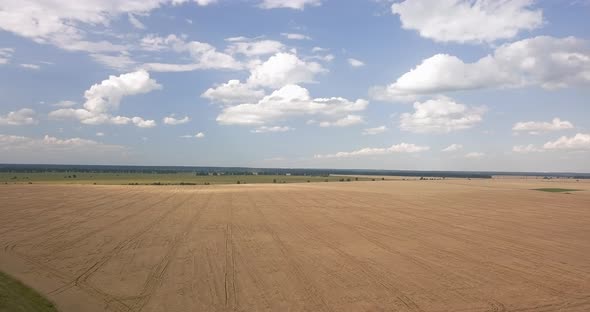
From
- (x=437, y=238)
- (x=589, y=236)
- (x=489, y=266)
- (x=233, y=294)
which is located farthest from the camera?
(x=589, y=236)

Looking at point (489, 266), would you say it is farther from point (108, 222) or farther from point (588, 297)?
point (108, 222)

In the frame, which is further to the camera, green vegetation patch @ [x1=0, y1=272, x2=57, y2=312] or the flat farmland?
the flat farmland

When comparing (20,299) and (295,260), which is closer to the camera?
(20,299)

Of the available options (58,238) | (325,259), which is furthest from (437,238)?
(58,238)

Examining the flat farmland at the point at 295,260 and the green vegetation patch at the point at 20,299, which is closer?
the green vegetation patch at the point at 20,299
